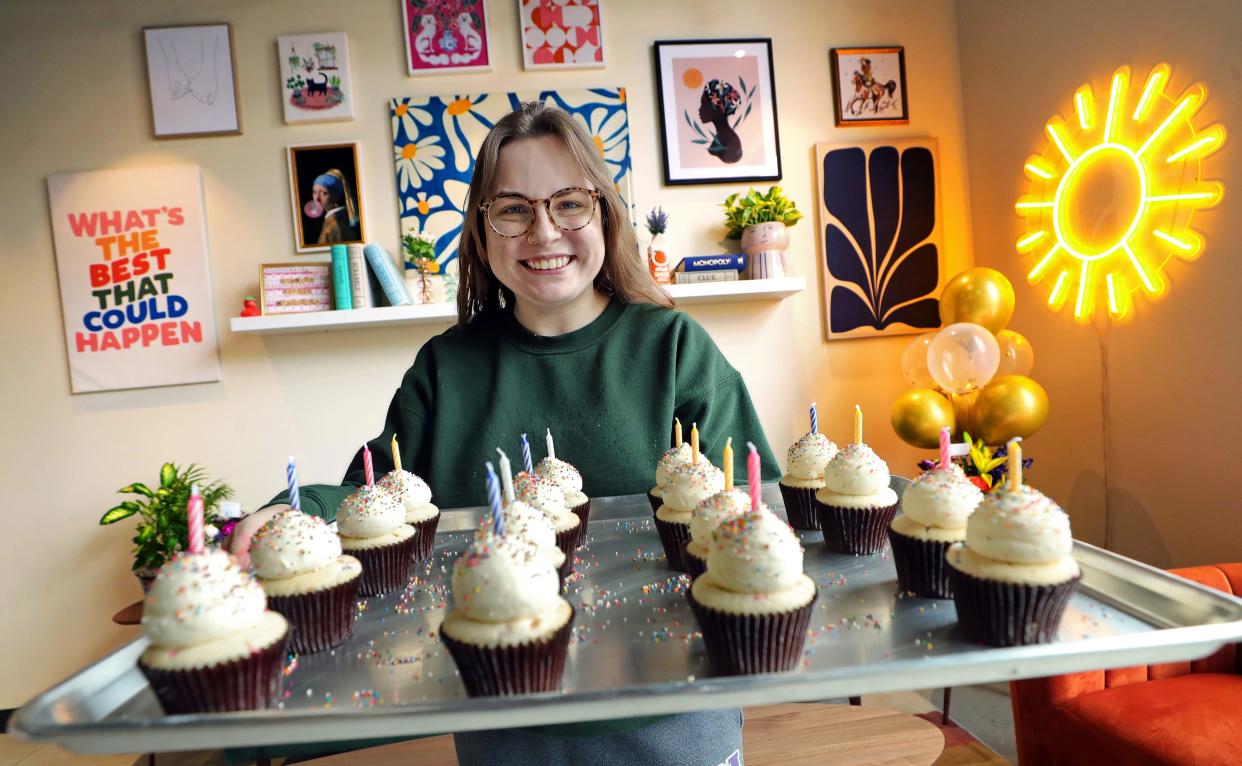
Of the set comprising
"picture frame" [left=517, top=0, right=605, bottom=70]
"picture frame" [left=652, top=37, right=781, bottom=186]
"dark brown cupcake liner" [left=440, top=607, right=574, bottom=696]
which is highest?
"picture frame" [left=517, top=0, right=605, bottom=70]

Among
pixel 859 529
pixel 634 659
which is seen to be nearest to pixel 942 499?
pixel 859 529

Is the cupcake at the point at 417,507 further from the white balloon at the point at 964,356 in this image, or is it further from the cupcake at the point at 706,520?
the white balloon at the point at 964,356

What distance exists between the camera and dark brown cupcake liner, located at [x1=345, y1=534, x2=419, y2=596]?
146cm

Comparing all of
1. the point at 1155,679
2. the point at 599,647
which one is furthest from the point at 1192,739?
the point at 599,647

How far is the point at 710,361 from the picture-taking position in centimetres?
203

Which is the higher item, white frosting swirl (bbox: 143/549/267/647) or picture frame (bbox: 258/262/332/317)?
picture frame (bbox: 258/262/332/317)

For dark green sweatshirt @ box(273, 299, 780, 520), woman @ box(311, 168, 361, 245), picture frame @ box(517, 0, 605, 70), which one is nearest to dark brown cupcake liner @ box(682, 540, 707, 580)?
dark green sweatshirt @ box(273, 299, 780, 520)

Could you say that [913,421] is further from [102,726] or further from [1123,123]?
[102,726]

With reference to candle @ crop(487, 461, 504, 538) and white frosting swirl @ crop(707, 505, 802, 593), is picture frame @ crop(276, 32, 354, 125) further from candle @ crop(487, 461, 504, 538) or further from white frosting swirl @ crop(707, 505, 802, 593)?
white frosting swirl @ crop(707, 505, 802, 593)

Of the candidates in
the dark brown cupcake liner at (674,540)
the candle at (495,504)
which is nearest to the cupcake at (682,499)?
the dark brown cupcake liner at (674,540)

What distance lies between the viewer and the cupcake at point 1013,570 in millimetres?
1050

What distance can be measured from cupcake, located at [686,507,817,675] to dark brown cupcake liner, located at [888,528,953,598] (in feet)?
0.84

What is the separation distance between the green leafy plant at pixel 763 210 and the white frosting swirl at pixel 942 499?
2758mm

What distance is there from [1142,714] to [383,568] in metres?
2.07
